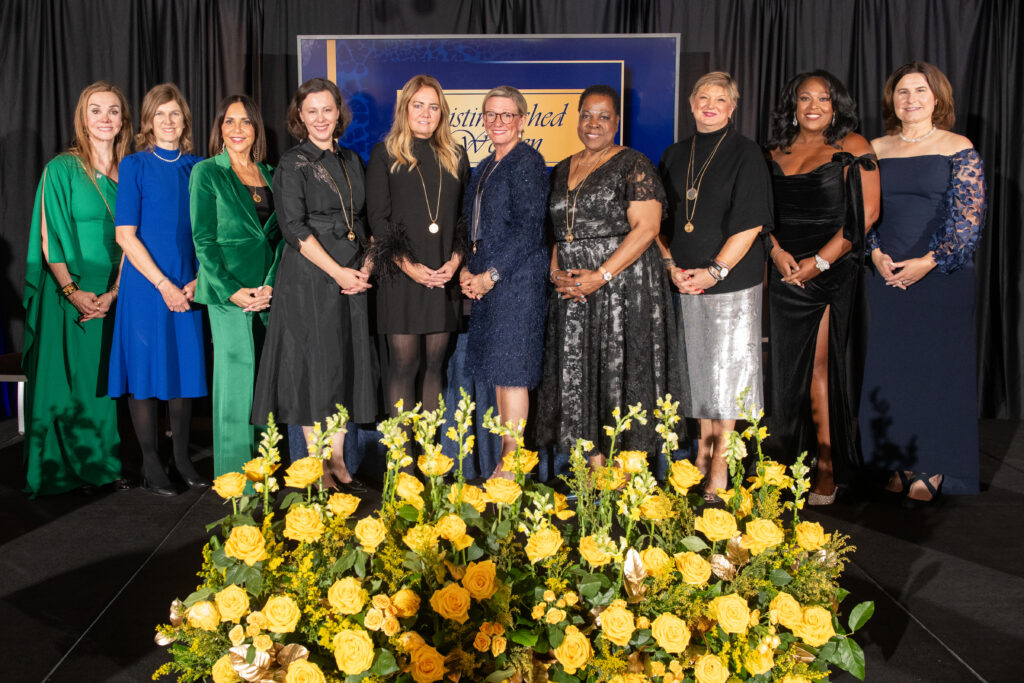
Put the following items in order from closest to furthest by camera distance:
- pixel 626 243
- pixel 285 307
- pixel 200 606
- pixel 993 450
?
pixel 200 606 < pixel 626 243 < pixel 285 307 < pixel 993 450

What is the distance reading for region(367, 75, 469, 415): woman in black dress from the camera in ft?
10.5

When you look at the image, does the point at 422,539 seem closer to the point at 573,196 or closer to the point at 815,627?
the point at 815,627

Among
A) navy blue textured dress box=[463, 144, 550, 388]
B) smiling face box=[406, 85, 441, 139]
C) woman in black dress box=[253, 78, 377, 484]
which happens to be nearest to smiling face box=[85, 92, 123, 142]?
woman in black dress box=[253, 78, 377, 484]

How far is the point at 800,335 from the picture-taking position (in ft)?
10.9

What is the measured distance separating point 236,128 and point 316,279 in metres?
0.69

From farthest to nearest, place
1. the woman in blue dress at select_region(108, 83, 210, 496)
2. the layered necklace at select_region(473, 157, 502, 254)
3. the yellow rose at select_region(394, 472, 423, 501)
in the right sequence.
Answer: the woman in blue dress at select_region(108, 83, 210, 496) < the layered necklace at select_region(473, 157, 502, 254) < the yellow rose at select_region(394, 472, 423, 501)

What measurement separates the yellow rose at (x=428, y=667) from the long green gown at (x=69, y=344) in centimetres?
260

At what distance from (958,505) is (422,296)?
7.38ft

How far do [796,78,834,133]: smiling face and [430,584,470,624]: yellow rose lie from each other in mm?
2558

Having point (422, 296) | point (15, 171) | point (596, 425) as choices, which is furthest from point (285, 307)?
point (15, 171)

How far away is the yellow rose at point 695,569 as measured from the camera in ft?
4.43

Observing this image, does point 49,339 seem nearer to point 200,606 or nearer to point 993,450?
point 200,606

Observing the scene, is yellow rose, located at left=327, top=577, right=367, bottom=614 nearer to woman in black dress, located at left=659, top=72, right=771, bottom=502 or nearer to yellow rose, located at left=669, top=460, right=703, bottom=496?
yellow rose, located at left=669, top=460, right=703, bottom=496

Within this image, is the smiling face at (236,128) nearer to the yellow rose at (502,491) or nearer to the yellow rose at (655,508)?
the yellow rose at (502,491)
